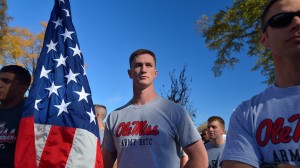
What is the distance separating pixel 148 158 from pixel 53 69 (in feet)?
4.45

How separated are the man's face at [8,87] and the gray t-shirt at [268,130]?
2.58 m

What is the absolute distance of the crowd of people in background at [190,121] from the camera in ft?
4.75

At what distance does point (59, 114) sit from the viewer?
10.2 ft

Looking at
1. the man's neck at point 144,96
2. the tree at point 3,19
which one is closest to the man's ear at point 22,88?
the man's neck at point 144,96

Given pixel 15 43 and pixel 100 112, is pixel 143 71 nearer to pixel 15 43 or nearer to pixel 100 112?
pixel 100 112

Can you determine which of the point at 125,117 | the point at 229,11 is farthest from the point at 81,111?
the point at 229,11

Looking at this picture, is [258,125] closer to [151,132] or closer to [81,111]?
[151,132]

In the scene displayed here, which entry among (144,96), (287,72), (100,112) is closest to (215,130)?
(100,112)

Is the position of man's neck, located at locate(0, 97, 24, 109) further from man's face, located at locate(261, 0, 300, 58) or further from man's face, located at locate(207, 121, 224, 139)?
man's face, located at locate(207, 121, 224, 139)

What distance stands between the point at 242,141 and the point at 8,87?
8.86 feet

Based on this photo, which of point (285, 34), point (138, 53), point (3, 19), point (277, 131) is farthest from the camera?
point (3, 19)

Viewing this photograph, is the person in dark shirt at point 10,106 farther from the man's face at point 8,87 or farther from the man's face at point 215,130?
the man's face at point 215,130

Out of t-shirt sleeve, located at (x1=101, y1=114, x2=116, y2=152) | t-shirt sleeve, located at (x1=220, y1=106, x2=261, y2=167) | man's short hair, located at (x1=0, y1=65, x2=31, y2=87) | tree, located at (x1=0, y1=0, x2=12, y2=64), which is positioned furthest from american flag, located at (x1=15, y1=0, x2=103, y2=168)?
tree, located at (x1=0, y1=0, x2=12, y2=64)

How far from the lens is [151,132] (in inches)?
121
